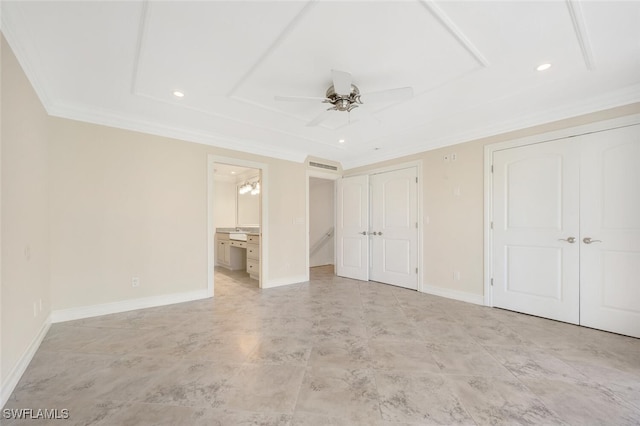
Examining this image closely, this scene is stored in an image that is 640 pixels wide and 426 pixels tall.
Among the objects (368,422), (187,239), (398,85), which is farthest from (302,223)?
(368,422)

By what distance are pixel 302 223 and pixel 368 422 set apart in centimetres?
377

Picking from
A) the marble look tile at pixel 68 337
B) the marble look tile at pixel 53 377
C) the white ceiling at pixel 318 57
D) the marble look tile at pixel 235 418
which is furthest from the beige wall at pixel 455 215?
the marble look tile at pixel 68 337

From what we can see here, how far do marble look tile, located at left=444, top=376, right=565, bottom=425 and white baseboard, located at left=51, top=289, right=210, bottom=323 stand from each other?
3395 millimetres

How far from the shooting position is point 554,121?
3049 mm

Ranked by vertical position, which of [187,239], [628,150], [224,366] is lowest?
[224,366]

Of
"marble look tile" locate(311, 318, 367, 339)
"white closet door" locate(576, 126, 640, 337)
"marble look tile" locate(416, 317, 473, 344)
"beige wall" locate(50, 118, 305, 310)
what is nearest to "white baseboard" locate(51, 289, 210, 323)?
"beige wall" locate(50, 118, 305, 310)

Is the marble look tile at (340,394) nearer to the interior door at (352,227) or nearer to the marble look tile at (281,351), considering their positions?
the marble look tile at (281,351)

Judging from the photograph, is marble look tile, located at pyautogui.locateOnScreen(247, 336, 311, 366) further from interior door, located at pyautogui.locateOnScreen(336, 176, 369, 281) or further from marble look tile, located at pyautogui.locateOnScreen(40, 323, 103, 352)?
interior door, located at pyautogui.locateOnScreen(336, 176, 369, 281)

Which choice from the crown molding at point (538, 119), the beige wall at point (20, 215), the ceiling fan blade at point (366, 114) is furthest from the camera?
the ceiling fan blade at point (366, 114)

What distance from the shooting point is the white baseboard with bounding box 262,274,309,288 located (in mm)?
4521

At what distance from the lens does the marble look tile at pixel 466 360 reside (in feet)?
6.45

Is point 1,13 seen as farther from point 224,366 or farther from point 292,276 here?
point 292,276
